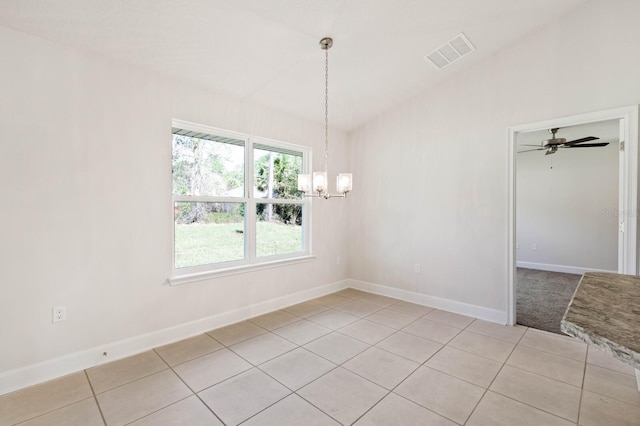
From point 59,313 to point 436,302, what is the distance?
3865 millimetres

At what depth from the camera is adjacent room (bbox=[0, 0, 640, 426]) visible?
2.07 meters

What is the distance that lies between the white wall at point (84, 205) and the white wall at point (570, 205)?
234 inches

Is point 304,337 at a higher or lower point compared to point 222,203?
lower

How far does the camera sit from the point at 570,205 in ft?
18.9

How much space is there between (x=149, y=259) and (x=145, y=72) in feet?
5.58

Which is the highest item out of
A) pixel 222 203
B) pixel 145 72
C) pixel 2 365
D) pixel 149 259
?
pixel 145 72

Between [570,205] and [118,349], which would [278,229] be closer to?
[118,349]

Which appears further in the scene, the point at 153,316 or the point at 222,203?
the point at 222,203

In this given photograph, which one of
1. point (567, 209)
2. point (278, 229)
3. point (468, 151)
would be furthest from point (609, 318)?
point (567, 209)

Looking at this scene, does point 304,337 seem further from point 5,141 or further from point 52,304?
point 5,141

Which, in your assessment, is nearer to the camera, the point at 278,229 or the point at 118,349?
the point at 118,349

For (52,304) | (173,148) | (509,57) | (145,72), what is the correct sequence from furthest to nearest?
A: (509,57) < (173,148) < (145,72) < (52,304)

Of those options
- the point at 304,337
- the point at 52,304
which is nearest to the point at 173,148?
the point at 52,304

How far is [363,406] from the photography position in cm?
194
